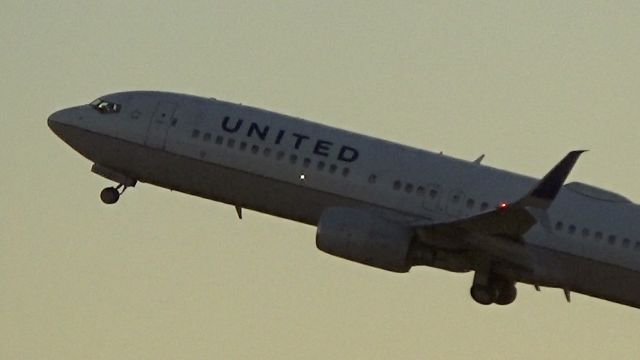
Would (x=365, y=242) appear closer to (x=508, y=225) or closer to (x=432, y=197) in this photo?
(x=432, y=197)

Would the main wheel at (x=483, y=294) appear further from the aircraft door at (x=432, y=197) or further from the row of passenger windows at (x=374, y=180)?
the aircraft door at (x=432, y=197)

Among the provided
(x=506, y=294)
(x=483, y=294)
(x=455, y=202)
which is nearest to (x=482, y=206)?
(x=455, y=202)

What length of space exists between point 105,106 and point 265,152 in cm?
647

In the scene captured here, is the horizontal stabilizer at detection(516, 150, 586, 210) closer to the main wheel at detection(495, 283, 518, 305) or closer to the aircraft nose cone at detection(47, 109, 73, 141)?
the main wheel at detection(495, 283, 518, 305)

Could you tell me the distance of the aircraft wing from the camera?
59469 millimetres

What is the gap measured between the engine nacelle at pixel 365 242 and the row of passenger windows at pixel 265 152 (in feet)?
9.60

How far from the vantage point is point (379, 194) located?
65.1 m

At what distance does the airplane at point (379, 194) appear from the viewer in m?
63.0

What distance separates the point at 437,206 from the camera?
64.7m

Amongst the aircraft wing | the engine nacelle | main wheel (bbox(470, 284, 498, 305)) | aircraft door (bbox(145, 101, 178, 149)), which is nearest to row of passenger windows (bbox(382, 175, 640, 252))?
the aircraft wing

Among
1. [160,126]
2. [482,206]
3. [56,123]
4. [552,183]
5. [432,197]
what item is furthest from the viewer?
[56,123]

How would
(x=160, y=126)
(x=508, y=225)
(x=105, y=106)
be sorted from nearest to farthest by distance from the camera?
(x=508, y=225)
(x=160, y=126)
(x=105, y=106)

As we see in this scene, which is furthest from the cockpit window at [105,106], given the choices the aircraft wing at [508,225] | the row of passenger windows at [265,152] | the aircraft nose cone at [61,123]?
the aircraft wing at [508,225]

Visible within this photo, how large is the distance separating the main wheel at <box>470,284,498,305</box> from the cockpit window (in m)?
13.5
